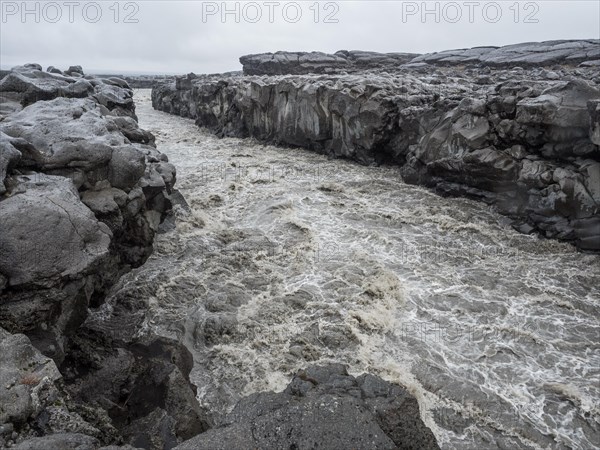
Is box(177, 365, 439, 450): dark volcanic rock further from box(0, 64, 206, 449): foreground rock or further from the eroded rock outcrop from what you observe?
the eroded rock outcrop

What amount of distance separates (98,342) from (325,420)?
6.82 metres

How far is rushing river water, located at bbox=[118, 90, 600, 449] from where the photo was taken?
30.3 feet

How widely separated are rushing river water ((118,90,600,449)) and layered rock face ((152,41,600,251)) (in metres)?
1.36

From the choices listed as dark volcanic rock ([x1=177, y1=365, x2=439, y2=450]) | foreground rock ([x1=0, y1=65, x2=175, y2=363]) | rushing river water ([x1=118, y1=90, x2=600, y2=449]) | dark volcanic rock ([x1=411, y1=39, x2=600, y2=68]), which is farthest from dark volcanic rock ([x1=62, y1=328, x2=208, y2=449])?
dark volcanic rock ([x1=411, y1=39, x2=600, y2=68])

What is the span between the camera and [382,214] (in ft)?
64.3

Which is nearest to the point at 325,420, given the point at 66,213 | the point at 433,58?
the point at 66,213

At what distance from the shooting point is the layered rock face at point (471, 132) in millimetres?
15984

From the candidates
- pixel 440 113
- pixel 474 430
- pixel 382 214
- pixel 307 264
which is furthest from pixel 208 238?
pixel 440 113

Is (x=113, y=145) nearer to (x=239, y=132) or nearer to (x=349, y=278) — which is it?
(x=349, y=278)

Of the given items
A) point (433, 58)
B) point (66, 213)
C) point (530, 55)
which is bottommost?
point (66, 213)

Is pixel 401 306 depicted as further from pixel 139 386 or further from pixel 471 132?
pixel 471 132

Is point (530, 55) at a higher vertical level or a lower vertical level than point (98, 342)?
higher

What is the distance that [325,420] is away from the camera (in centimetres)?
603

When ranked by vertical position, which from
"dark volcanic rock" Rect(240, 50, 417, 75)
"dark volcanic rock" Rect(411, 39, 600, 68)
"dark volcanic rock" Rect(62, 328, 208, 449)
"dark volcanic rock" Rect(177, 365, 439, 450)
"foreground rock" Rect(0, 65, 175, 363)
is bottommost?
"dark volcanic rock" Rect(62, 328, 208, 449)
